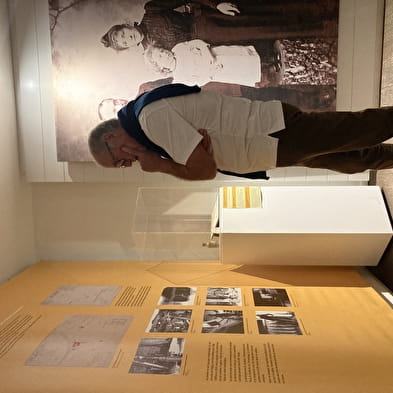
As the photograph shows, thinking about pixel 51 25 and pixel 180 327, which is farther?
pixel 51 25

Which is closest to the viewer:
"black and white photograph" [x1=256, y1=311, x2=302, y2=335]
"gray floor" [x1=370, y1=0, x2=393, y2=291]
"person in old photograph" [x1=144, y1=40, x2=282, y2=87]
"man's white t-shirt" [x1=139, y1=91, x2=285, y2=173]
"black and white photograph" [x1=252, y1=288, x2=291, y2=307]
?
"man's white t-shirt" [x1=139, y1=91, x2=285, y2=173]

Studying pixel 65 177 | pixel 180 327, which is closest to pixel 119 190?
pixel 65 177

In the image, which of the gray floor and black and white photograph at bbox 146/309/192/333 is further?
the gray floor

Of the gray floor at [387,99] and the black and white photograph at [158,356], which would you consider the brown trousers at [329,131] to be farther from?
the gray floor at [387,99]

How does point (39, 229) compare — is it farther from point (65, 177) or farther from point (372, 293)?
point (372, 293)

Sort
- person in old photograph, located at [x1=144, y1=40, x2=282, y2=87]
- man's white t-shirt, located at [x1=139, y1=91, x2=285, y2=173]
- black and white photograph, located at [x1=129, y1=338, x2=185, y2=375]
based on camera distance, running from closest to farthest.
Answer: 1. man's white t-shirt, located at [x1=139, y1=91, x2=285, y2=173]
2. black and white photograph, located at [x1=129, y1=338, x2=185, y2=375]
3. person in old photograph, located at [x1=144, y1=40, x2=282, y2=87]

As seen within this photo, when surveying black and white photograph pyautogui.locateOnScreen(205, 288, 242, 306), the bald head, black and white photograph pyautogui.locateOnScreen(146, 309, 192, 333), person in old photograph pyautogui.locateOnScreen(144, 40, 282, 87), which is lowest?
black and white photograph pyautogui.locateOnScreen(146, 309, 192, 333)

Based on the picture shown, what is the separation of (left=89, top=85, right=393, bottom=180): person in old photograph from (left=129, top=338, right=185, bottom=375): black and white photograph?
797 millimetres

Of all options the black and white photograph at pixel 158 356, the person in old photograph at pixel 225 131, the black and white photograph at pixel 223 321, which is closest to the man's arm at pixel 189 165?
the person in old photograph at pixel 225 131

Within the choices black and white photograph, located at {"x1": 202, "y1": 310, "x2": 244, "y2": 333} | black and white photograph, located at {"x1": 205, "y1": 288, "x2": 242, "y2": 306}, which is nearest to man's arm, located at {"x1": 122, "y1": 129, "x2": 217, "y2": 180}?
black and white photograph, located at {"x1": 202, "y1": 310, "x2": 244, "y2": 333}

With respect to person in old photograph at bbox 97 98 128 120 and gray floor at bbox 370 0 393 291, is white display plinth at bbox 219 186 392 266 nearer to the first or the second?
gray floor at bbox 370 0 393 291

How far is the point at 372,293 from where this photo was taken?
2514mm

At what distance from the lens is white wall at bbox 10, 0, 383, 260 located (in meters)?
2.87

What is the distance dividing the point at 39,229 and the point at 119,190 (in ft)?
2.25
